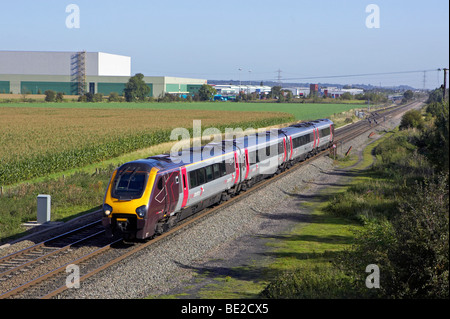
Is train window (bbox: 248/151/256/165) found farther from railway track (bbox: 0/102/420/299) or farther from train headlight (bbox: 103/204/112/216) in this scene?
train headlight (bbox: 103/204/112/216)

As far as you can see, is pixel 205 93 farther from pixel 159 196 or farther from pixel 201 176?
pixel 159 196

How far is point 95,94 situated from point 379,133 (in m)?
93.6

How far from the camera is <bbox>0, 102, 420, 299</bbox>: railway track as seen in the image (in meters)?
14.5

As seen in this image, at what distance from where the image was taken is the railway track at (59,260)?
14453 millimetres

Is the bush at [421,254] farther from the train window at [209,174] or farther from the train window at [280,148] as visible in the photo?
the train window at [280,148]

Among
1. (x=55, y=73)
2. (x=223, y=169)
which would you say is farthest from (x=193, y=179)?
(x=55, y=73)

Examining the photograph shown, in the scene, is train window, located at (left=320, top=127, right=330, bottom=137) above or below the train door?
above

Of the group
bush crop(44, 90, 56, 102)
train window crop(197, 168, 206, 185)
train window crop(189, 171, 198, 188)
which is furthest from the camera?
bush crop(44, 90, 56, 102)

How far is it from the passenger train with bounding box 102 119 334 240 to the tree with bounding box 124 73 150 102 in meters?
128

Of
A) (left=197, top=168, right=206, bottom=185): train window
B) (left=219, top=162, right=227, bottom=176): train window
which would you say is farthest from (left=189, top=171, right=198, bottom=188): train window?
(left=219, top=162, right=227, bottom=176): train window

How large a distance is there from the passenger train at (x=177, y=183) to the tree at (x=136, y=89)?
12762cm

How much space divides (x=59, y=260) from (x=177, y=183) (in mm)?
4942
